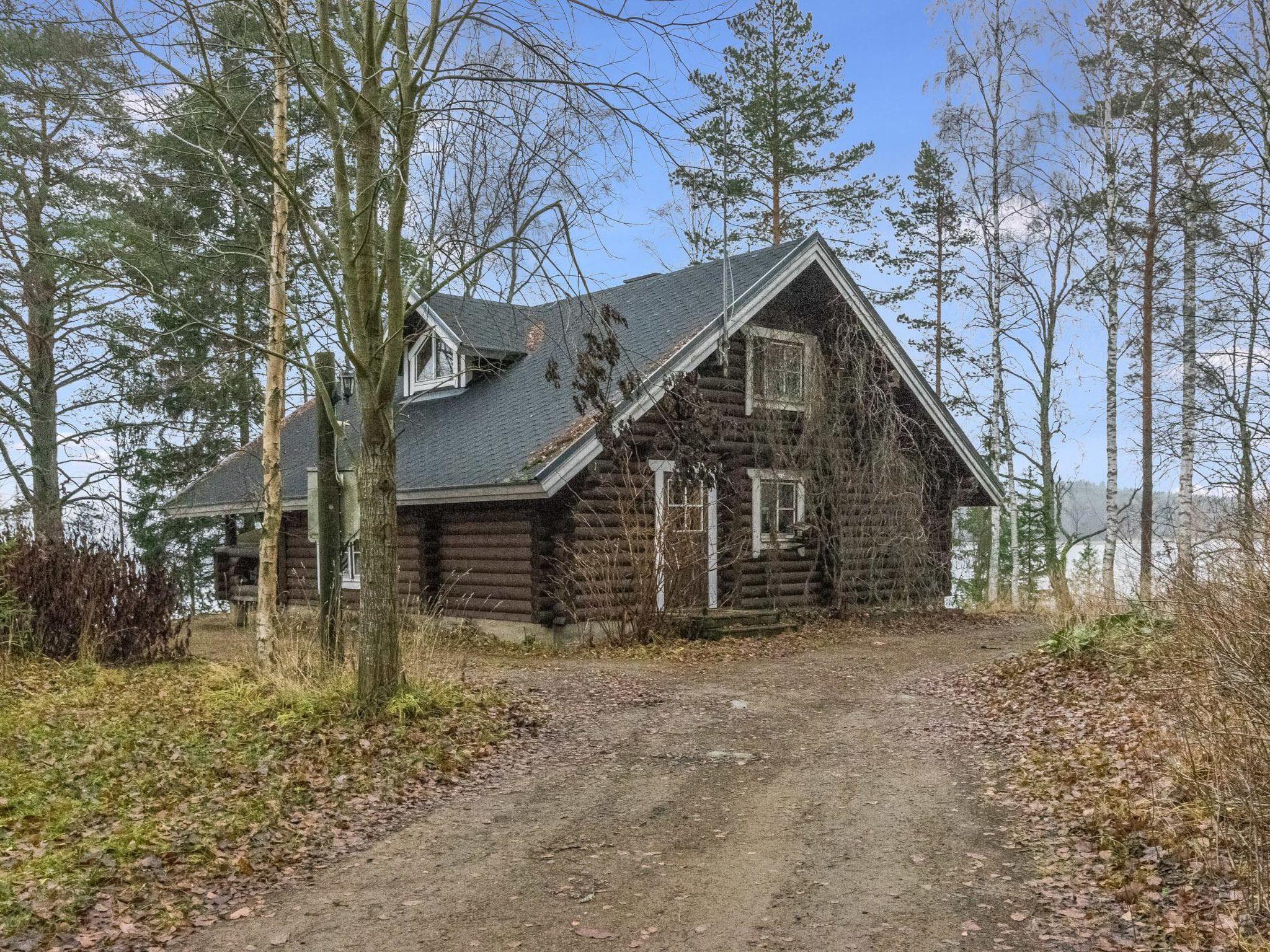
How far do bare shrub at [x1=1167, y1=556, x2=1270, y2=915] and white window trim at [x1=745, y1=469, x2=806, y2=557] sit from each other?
11448 mm

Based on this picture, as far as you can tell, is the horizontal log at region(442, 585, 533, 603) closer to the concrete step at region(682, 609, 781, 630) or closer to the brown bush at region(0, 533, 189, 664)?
the concrete step at region(682, 609, 781, 630)

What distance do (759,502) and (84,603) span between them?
34.1 feet

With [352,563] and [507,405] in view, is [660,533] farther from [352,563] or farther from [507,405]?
[352,563]

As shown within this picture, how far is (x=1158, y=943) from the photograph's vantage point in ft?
14.3

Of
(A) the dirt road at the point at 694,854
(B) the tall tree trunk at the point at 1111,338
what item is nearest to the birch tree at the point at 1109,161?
(B) the tall tree trunk at the point at 1111,338

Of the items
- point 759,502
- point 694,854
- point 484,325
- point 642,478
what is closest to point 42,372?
point 484,325

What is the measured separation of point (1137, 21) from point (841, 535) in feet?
31.2

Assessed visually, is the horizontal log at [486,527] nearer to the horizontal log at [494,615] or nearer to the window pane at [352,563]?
the horizontal log at [494,615]

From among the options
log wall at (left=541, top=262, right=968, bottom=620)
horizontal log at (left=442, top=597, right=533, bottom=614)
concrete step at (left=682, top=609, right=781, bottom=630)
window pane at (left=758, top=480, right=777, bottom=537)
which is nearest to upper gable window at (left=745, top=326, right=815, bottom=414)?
log wall at (left=541, top=262, right=968, bottom=620)

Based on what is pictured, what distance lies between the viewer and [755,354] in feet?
57.5

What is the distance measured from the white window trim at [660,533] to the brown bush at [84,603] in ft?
21.4

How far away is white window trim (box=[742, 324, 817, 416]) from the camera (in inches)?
682

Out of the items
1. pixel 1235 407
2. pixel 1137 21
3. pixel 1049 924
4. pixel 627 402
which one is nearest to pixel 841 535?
pixel 1235 407

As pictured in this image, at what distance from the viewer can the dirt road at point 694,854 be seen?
15.3 ft
